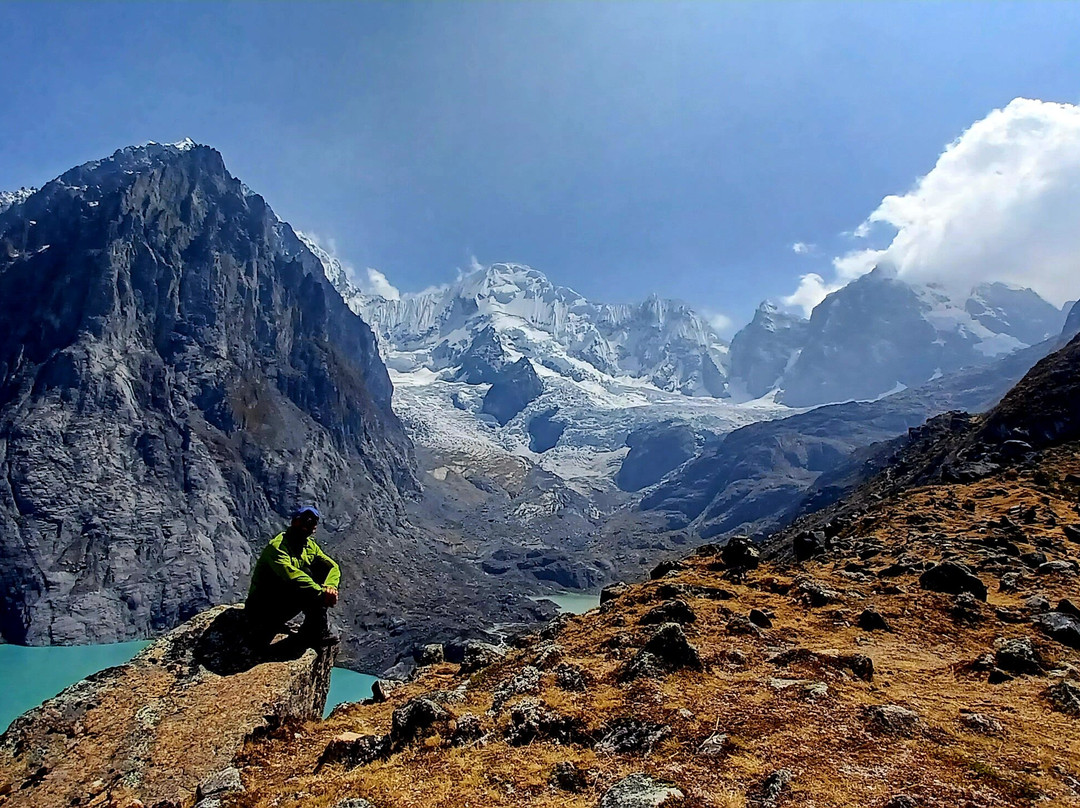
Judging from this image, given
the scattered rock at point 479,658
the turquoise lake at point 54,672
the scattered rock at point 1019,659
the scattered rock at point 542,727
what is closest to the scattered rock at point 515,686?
the scattered rock at point 542,727

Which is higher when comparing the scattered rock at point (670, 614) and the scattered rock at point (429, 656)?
the scattered rock at point (670, 614)

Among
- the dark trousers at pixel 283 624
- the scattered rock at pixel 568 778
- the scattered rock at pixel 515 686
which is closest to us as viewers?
the scattered rock at pixel 568 778

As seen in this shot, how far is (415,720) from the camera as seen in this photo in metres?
12.0

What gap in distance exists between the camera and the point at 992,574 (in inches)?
874

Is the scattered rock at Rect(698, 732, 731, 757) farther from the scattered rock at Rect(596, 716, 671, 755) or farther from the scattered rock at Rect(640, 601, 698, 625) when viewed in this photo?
the scattered rock at Rect(640, 601, 698, 625)

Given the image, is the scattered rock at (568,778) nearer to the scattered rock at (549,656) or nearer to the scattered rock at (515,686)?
the scattered rock at (515,686)

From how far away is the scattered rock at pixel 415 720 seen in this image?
11711 mm

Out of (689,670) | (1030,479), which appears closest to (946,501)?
(1030,479)

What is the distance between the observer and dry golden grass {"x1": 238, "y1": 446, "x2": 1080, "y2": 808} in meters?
8.79

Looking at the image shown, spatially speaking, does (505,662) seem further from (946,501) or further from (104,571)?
(104,571)

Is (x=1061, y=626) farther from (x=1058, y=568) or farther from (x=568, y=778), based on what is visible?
(x=568, y=778)

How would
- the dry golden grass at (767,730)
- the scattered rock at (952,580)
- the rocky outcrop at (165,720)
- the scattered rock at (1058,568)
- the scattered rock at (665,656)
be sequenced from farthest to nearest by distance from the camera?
the scattered rock at (1058,568), the scattered rock at (952,580), the scattered rock at (665,656), the rocky outcrop at (165,720), the dry golden grass at (767,730)

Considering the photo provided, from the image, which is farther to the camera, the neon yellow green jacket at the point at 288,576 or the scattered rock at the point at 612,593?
the scattered rock at the point at 612,593

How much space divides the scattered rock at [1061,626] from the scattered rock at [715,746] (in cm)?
1130
